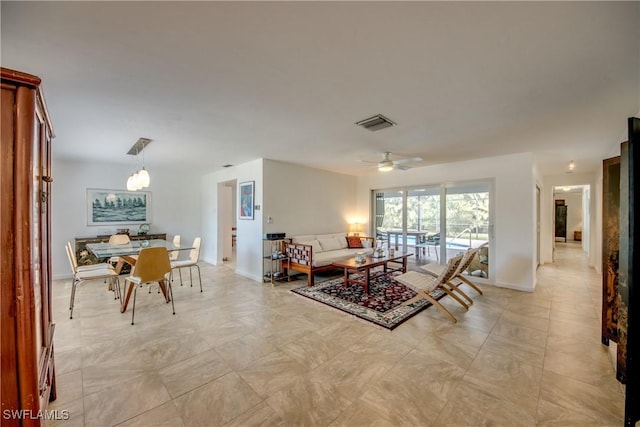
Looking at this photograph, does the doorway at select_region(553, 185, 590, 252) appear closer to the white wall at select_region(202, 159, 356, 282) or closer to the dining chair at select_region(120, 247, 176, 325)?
the white wall at select_region(202, 159, 356, 282)

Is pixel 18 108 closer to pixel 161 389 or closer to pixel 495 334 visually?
pixel 161 389

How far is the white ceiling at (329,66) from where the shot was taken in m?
1.45

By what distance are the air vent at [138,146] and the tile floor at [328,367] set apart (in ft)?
8.08

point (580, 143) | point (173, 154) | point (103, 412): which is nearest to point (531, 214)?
point (580, 143)

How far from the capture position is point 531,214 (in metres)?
4.50

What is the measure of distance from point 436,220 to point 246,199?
4.27 metres

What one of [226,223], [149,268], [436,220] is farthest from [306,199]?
[149,268]

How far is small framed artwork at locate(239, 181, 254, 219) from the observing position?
541cm

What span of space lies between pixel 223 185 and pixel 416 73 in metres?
5.87

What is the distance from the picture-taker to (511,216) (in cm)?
469

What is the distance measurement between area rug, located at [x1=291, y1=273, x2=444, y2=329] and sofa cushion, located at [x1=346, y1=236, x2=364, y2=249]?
1.43m

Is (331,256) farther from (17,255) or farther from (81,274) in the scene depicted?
(17,255)

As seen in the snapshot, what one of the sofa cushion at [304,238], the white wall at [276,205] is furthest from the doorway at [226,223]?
the sofa cushion at [304,238]

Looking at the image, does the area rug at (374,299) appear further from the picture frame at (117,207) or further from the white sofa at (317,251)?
the picture frame at (117,207)
